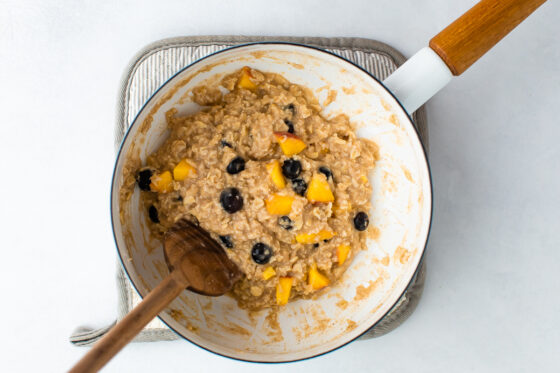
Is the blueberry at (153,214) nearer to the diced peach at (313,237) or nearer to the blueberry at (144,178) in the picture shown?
the blueberry at (144,178)

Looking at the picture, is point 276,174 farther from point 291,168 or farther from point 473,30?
point 473,30

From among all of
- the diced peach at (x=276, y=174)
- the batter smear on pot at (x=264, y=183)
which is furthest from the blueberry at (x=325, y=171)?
the diced peach at (x=276, y=174)

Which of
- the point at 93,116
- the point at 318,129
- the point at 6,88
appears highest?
the point at 6,88

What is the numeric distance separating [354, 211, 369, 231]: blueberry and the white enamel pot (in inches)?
2.1

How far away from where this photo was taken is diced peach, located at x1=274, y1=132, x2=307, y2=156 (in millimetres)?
1282

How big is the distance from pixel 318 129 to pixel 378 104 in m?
0.19

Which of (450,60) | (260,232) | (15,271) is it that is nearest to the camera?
(450,60)

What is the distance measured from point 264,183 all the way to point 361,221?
31 centimetres

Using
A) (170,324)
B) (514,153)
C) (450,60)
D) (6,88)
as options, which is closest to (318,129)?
(450,60)

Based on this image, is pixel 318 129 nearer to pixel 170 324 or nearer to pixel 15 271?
pixel 170 324

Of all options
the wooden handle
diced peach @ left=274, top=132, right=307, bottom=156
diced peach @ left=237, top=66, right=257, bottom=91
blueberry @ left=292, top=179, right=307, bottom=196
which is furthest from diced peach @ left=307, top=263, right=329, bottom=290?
the wooden handle

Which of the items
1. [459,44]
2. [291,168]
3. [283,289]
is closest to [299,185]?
[291,168]

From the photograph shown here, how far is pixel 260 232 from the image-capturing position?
127 centimetres

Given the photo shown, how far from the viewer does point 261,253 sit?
49.8 inches
